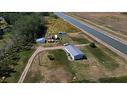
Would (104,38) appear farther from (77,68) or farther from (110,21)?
(77,68)

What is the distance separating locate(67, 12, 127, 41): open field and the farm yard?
8795mm

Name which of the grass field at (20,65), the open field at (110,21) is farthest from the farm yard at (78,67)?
the open field at (110,21)

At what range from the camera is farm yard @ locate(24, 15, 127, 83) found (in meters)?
33.4

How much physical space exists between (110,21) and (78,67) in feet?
98.7

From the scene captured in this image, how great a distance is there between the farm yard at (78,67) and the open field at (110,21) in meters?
8.79

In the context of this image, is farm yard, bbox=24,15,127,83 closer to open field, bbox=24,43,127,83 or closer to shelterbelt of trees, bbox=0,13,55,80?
open field, bbox=24,43,127,83

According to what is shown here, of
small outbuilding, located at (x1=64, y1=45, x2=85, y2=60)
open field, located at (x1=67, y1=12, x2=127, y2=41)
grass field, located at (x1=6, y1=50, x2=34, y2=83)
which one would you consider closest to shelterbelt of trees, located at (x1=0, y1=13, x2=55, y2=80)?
grass field, located at (x1=6, y1=50, x2=34, y2=83)

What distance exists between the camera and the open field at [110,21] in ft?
178

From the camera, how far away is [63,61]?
130 feet

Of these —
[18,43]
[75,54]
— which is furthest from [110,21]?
[75,54]

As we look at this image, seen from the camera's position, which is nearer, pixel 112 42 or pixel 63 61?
pixel 63 61
